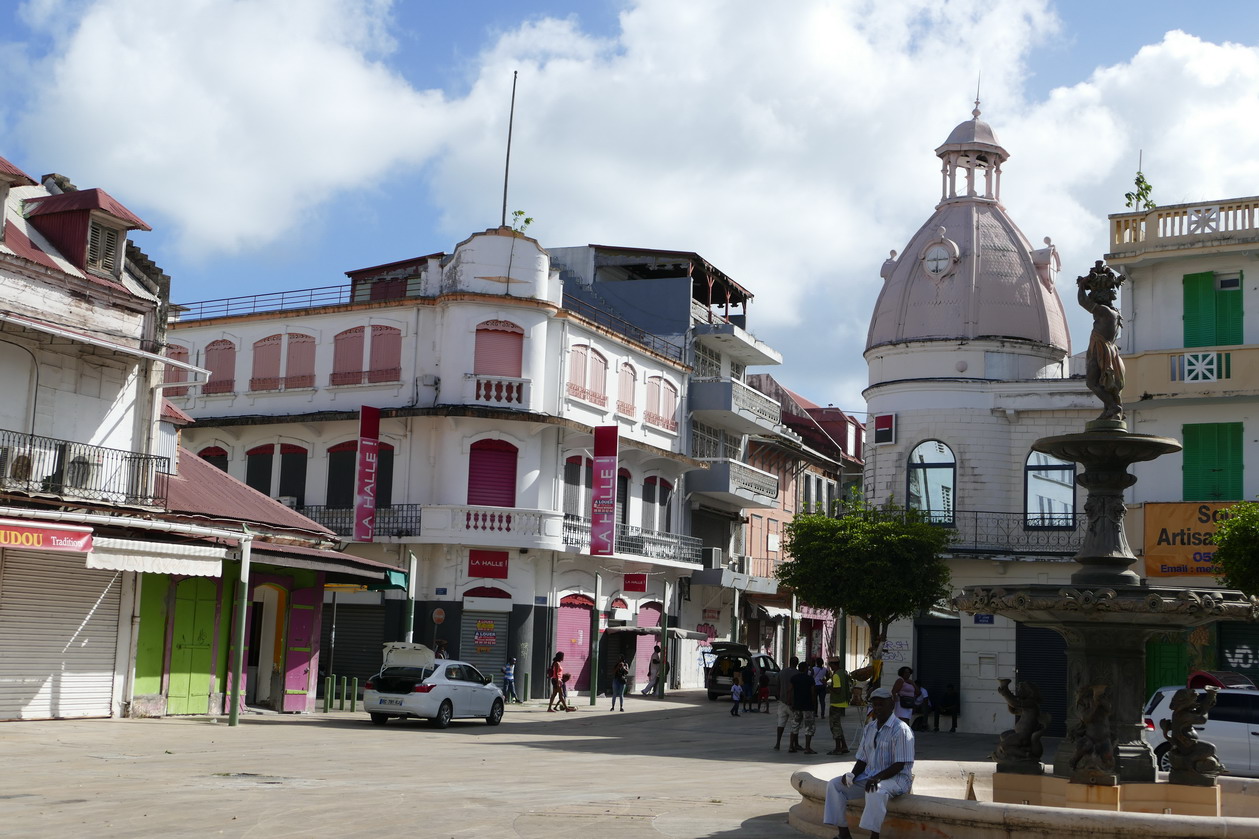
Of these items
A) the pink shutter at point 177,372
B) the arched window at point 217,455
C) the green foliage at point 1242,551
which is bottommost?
the green foliage at point 1242,551

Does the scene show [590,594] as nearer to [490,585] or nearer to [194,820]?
[490,585]

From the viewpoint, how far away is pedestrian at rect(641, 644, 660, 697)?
155 ft

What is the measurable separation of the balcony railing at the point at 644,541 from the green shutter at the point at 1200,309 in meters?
18.6

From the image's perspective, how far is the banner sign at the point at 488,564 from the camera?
137 ft

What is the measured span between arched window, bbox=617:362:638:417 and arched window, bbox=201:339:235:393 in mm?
12282

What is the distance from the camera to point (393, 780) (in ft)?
58.1

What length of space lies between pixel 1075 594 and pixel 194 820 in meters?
8.45

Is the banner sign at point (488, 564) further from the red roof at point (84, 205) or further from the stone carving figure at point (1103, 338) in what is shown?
the stone carving figure at point (1103, 338)

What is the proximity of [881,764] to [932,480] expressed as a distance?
26.2 m

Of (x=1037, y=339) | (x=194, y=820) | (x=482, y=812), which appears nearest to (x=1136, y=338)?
(x=1037, y=339)

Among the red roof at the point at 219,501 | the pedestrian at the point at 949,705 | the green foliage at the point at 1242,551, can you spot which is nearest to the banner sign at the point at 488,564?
the red roof at the point at 219,501

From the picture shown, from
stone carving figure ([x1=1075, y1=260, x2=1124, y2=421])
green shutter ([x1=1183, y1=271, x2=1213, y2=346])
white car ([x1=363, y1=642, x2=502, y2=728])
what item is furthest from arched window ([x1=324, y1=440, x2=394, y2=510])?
stone carving figure ([x1=1075, y1=260, x2=1124, y2=421])

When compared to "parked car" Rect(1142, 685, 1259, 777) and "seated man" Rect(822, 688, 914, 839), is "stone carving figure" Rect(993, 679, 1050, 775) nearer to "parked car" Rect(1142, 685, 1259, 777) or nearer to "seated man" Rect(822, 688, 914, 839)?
"seated man" Rect(822, 688, 914, 839)

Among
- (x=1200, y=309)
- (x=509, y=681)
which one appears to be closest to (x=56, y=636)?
(x=509, y=681)
